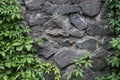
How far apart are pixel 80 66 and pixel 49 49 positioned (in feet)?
1.17

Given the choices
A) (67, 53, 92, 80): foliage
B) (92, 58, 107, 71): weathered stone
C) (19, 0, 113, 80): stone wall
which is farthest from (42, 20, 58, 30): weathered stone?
(92, 58, 107, 71): weathered stone

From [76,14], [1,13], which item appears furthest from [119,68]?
[1,13]

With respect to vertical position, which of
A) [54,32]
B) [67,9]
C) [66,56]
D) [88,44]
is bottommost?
[66,56]

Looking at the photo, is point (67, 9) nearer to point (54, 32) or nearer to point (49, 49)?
point (54, 32)

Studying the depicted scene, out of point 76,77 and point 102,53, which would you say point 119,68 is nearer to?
point 102,53

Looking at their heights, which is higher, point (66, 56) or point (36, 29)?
point (36, 29)

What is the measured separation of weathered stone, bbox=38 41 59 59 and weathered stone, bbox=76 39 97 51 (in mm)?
232

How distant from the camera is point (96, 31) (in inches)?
101

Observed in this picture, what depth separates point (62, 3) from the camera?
2.54 metres

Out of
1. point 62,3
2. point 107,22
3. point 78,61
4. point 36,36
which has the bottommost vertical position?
point 78,61

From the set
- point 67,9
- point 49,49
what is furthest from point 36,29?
point 67,9

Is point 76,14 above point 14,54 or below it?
above

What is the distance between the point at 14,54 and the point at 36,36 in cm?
29

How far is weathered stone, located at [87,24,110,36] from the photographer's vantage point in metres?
2.55
